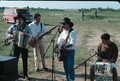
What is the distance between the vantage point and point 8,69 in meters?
3.43

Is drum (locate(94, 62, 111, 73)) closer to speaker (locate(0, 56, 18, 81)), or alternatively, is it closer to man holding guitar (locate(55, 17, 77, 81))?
man holding guitar (locate(55, 17, 77, 81))

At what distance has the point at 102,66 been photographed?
353 cm

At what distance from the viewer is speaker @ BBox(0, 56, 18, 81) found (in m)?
3.28

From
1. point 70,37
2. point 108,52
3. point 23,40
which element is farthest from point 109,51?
point 23,40

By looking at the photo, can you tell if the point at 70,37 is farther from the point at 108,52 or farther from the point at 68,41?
the point at 108,52

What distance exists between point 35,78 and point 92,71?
5.80 feet

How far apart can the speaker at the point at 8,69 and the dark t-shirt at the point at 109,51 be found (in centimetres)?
205

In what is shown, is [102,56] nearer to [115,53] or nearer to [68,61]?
[115,53]

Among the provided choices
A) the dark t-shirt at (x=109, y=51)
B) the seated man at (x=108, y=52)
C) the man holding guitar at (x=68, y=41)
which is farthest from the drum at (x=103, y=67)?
the man holding guitar at (x=68, y=41)

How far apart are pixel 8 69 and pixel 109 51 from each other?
2287mm

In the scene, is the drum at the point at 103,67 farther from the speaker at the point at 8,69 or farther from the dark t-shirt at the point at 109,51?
the speaker at the point at 8,69

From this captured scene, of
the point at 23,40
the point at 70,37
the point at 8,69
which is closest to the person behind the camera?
the point at 8,69

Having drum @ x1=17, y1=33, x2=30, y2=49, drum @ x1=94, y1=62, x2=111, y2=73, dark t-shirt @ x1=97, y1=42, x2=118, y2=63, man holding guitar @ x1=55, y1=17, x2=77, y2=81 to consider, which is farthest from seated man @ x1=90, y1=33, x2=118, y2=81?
drum @ x1=17, y1=33, x2=30, y2=49

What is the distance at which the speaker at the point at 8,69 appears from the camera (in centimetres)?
328
